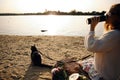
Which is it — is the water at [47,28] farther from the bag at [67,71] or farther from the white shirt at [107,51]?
the white shirt at [107,51]

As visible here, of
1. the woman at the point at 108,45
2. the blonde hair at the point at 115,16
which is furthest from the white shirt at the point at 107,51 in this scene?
the blonde hair at the point at 115,16

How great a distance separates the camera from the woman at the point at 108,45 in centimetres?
343

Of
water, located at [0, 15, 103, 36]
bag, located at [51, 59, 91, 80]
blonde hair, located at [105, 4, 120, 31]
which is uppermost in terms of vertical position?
blonde hair, located at [105, 4, 120, 31]

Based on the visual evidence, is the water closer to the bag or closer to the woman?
the bag

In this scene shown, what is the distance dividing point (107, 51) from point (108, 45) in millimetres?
180

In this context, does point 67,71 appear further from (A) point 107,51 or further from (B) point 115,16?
(B) point 115,16

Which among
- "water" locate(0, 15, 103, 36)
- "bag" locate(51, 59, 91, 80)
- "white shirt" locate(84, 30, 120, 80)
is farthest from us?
"water" locate(0, 15, 103, 36)

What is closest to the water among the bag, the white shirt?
the bag

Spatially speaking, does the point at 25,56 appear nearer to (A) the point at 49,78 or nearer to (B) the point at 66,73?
(A) the point at 49,78

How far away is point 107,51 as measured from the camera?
3598 millimetres

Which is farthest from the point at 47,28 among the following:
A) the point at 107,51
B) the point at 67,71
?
the point at 107,51

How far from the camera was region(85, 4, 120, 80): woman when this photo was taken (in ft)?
11.3

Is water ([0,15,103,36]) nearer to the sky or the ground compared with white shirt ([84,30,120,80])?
nearer to the ground

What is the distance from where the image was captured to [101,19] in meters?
3.58
